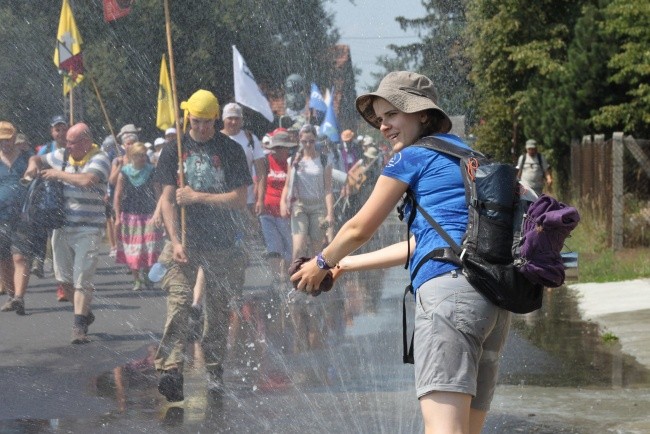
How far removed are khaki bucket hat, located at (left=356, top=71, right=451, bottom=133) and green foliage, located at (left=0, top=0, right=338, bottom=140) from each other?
22.4ft

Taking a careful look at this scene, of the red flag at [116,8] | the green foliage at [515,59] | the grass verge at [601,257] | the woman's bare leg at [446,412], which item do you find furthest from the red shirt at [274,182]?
the green foliage at [515,59]

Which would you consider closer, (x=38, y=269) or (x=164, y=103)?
(x=38, y=269)

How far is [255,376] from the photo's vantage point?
24.8 feet

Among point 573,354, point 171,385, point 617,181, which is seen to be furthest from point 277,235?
point 171,385

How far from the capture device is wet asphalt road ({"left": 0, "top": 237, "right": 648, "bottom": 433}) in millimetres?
6324

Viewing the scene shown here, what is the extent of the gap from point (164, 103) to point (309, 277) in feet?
34.0

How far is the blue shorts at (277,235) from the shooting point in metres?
12.0

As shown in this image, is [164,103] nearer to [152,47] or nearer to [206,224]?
[152,47]

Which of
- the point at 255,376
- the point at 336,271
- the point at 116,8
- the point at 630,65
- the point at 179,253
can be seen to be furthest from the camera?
the point at 630,65

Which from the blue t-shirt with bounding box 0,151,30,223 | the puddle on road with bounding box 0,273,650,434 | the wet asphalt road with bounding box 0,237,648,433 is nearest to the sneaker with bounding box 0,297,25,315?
the wet asphalt road with bounding box 0,237,648,433

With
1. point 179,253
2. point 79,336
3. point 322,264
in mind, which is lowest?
point 79,336

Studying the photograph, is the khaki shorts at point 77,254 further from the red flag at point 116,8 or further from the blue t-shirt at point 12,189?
the red flag at point 116,8

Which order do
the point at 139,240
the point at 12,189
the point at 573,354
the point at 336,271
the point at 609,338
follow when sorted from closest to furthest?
the point at 336,271, the point at 573,354, the point at 609,338, the point at 12,189, the point at 139,240

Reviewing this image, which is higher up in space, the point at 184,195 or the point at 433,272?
the point at 184,195
